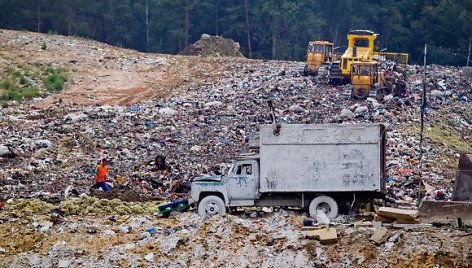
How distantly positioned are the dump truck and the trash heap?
0.92 meters

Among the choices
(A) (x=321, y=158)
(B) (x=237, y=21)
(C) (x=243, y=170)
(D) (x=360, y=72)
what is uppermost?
(B) (x=237, y=21)

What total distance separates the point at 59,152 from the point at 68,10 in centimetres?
2933

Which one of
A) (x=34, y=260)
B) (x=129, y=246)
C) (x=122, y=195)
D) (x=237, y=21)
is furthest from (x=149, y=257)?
(x=237, y=21)

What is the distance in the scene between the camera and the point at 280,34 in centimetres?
5234

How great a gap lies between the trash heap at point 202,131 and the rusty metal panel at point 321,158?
2.99 ft

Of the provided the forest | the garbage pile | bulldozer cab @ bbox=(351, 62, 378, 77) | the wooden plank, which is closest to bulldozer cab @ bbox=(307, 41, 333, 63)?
bulldozer cab @ bbox=(351, 62, 378, 77)

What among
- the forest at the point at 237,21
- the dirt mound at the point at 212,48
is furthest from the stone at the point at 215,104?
the forest at the point at 237,21

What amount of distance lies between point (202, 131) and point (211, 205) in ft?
28.2

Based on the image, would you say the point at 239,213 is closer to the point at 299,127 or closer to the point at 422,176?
the point at 299,127

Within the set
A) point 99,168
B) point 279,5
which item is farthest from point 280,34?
point 99,168

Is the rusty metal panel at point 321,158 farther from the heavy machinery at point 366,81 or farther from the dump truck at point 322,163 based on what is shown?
the heavy machinery at point 366,81

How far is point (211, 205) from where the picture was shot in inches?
625

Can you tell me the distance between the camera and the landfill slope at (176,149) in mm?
13836

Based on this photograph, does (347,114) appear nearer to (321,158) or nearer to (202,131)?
(202,131)
